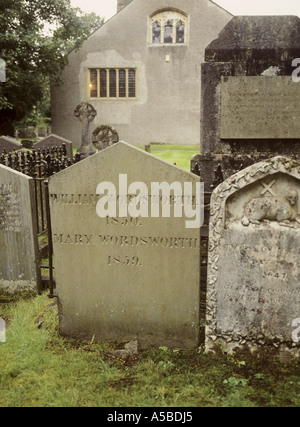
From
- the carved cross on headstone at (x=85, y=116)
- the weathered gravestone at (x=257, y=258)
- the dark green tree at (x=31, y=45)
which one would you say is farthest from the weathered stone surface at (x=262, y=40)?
the dark green tree at (x=31, y=45)

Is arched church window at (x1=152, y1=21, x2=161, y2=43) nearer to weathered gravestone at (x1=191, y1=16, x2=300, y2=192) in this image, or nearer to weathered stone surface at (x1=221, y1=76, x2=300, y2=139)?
weathered gravestone at (x1=191, y1=16, x2=300, y2=192)

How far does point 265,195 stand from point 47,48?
61.5 feet

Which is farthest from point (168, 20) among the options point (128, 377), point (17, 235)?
point (128, 377)

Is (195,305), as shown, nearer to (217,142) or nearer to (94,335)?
(94,335)

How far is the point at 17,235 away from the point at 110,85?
63.8 feet

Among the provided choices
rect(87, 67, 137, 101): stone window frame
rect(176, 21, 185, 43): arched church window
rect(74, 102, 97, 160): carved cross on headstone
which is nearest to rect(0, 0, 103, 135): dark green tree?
rect(87, 67, 137, 101): stone window frame

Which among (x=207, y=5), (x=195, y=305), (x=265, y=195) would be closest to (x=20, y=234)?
(x=195, y=305)

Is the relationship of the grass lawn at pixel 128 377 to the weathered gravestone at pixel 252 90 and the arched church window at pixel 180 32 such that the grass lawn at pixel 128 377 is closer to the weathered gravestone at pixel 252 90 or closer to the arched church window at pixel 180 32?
the weathered gravestone at pixel 252 90

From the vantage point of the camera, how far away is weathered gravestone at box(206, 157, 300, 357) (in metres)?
3.07

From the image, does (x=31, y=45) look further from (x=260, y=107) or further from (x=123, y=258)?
(x=123, y=258)

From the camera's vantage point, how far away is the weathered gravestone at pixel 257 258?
3068mm

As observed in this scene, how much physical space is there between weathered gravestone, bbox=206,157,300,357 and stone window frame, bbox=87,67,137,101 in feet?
Result: 66.0
